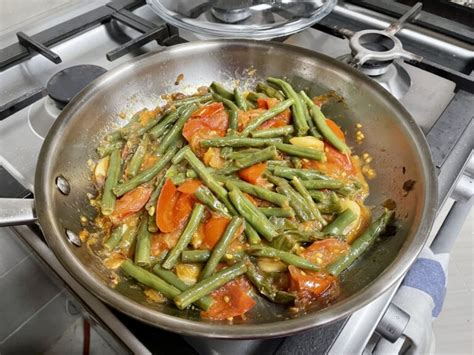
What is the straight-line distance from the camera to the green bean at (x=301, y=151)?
1.27 metres

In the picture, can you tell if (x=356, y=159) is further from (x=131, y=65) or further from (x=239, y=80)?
(x=131, y=65)

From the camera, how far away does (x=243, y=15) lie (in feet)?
5.47

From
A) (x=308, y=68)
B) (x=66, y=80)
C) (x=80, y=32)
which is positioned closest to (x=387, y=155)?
(x=308, y=68)

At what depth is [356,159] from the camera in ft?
4.40

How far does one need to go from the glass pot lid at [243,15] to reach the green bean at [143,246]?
81 centimetres

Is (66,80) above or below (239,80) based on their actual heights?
below

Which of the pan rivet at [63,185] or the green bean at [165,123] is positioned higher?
the green bean at [165,123]

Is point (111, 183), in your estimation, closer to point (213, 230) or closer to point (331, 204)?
point (213, 230)

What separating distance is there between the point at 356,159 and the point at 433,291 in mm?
453

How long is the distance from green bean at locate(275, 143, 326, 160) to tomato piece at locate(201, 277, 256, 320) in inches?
16.9

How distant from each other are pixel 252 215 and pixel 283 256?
0.46 feet

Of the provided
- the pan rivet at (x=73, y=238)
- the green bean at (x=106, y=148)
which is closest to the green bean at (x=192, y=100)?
the green bean at (x=106, y=148)

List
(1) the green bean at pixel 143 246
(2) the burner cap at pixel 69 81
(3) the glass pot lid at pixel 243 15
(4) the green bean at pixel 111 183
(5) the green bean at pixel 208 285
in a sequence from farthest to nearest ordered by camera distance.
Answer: (3) the glass pot lid at pixel 243 15 → (2) the burner cap at pixel 69 81 → (4) the green bean at pixel 111 183 → (1) the green bean at pixel 143 246 → (5) the green bean at pixel 208 285

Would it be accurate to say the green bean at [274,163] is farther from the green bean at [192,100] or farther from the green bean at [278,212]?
the green bean at [192,100]
